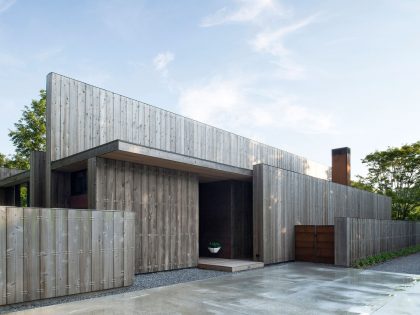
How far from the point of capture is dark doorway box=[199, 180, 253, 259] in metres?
12.8

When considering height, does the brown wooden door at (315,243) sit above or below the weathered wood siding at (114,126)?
below

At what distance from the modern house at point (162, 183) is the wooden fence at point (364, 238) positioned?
1.89 metres

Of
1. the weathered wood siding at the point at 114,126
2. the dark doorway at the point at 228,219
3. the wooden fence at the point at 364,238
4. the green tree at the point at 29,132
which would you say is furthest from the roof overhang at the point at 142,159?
the green tree at the point at 29,132

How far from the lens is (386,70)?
1273 centimetres

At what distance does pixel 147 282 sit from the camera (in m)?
8.27

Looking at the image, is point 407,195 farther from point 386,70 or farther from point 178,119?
point 178,119

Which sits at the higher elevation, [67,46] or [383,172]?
[67,46]

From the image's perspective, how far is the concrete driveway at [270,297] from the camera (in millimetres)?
5819

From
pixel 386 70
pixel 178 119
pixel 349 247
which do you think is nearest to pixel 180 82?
pixel 178 119

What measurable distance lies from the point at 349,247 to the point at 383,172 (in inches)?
594

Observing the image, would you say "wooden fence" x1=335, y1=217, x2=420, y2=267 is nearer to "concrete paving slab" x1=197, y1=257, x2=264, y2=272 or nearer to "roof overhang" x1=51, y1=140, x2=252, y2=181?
"concrete paving slab" x1=197, y1=257, x2=264, y2=272

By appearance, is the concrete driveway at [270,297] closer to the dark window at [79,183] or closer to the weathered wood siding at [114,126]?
the dark window at [79,183]

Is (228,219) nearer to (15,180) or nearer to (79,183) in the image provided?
(79,183)

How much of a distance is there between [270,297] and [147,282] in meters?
3.03
